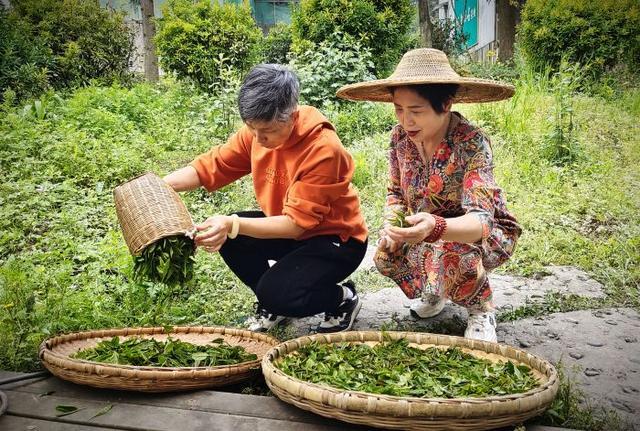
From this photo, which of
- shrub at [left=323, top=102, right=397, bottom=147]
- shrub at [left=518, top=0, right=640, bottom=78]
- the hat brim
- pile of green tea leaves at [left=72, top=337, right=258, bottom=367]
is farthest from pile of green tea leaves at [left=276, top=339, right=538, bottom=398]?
shrub at [left=518, top=0, right=640, bottom=78]

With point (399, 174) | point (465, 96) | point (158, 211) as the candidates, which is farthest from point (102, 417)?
point (465, 96)

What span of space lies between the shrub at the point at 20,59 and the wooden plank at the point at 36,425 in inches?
220

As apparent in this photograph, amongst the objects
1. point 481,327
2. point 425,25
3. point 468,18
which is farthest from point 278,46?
point 481,327

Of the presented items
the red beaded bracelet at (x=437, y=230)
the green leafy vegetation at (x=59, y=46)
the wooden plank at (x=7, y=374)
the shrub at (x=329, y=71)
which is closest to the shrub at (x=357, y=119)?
the shrub at (x=329, y=71)

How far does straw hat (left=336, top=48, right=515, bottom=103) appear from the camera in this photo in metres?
2.59

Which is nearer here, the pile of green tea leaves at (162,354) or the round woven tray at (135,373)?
the round woven tray at (135,373)

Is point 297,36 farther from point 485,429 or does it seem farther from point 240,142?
point 485,429

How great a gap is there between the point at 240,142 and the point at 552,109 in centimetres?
420

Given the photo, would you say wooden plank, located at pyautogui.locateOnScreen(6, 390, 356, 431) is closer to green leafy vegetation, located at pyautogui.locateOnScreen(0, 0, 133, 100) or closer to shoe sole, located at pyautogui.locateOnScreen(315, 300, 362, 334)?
shoe sole, located at pyautogui.locateOnScreen(315, 300, 362, 334)

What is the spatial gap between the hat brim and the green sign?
7.11 metres

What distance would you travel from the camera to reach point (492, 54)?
926cm

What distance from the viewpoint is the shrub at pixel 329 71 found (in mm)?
7094

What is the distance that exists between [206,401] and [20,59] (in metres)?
6.25

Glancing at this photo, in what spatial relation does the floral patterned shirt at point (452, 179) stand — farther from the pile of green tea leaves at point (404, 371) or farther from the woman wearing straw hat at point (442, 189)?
the pile of green tea leaves at point (404, 371)
